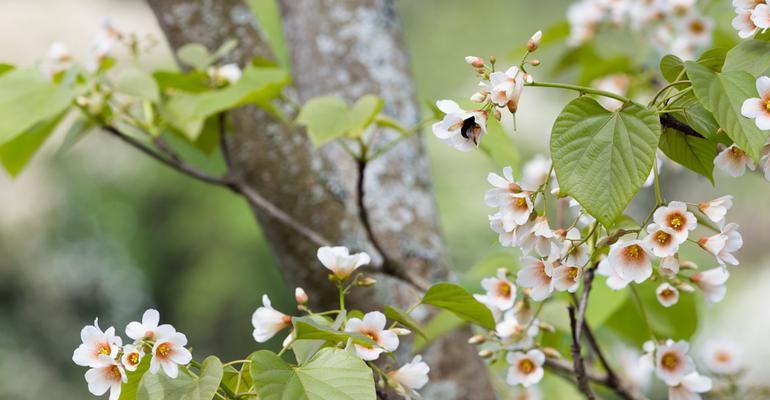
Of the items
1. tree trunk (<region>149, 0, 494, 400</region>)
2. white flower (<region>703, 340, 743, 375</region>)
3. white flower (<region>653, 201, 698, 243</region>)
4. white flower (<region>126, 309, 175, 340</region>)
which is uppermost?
white flower (<region>653, 201, 698, 243</region>)

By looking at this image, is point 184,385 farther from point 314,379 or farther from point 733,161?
point 733,161

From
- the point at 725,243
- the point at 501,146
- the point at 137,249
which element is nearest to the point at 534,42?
the point at 725,243

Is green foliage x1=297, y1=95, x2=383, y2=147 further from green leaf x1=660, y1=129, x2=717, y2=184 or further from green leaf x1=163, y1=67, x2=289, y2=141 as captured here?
green leaf x1=660, y1=129, x2=717, y2=184

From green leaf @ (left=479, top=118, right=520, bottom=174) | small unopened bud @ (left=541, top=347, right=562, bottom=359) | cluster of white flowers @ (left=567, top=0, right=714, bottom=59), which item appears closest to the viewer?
small unopened bud @ (left=541, top=347, right=562, bottom=359)

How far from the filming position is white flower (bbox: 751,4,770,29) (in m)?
0.51

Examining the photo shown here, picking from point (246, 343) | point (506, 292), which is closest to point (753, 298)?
point (246, 343)

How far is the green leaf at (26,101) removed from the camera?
89 cm

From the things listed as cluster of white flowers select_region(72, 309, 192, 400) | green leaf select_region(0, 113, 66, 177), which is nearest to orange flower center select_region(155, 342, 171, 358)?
cluster of white flowers select_region(72, 309, 192, 400)

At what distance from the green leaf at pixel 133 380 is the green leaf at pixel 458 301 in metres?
0.19

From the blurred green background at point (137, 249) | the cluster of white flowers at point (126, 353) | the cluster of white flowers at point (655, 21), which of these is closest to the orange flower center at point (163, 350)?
the cluster of white flowers at point (126, 353)

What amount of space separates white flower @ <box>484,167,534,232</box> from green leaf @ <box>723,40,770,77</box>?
0.14 metres

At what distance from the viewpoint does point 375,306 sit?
3.39 ft

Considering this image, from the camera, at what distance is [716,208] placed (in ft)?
1.78

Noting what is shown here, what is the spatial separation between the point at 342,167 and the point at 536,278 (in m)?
0.62
